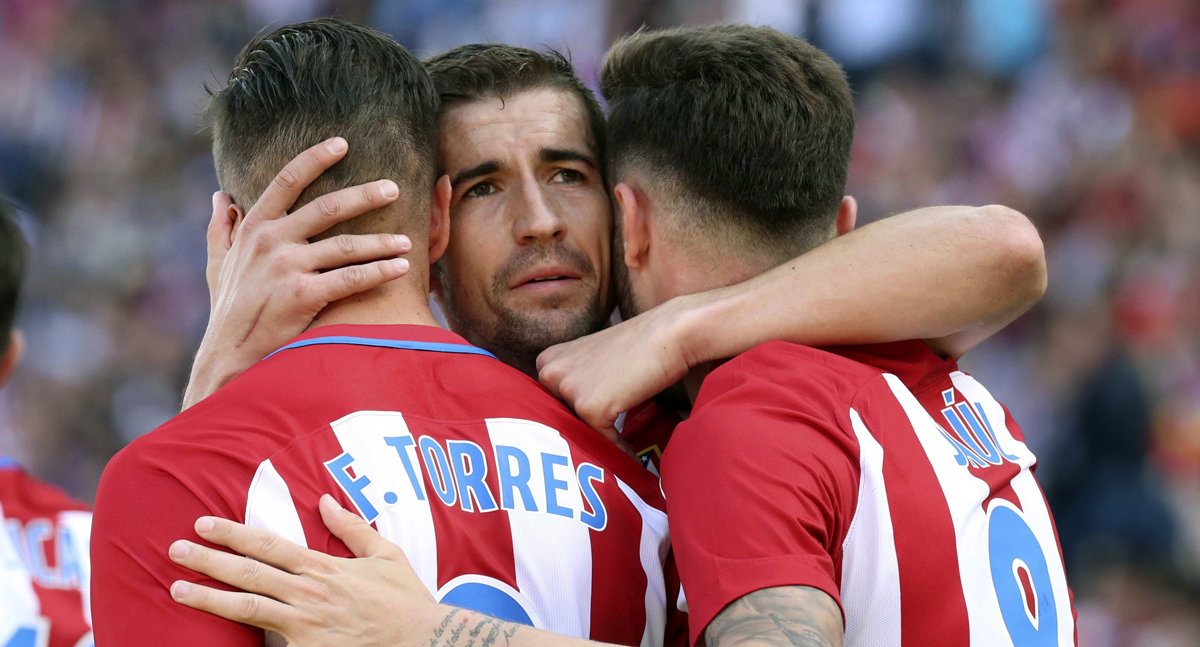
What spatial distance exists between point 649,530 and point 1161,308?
5.49 metres

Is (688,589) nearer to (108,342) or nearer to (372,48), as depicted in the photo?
(372,48)

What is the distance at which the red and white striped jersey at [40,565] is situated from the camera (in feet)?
9.94

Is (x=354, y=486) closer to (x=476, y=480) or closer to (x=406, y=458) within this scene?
(x=406, y=458)

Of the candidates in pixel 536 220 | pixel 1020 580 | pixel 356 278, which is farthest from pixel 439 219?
pixel 1020 580

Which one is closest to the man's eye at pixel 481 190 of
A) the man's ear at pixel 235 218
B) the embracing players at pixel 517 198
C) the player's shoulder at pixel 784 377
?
the embracing players at pixel 517 198

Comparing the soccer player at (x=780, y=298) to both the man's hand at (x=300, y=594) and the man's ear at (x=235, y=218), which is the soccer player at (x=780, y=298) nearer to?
the man's ear at (x=235, y=218)

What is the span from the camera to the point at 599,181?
328 centimetres

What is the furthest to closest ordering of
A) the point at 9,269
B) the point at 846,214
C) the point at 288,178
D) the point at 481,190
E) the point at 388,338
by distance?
the point at 9,269 → the point at 481,190 → the point at 846,214 → the point at 288,178 → the point at 388,338

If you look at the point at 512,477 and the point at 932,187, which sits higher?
the point at 512,477

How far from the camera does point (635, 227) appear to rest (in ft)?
8.91

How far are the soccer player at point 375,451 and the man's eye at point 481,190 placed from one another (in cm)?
60

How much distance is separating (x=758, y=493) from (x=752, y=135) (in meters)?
0.98

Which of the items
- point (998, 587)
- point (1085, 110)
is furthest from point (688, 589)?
point (1085, 110)

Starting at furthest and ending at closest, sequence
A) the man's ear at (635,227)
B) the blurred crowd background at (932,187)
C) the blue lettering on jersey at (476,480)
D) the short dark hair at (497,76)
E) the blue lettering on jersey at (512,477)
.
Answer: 1. the blurred crowd background at (932,187)
2. the short dark hair at (497,76)
3. the man's ear at (635,227)
4. the blue lettering on jersey at (512,477)
5. the blue lettering on jersey at (476,480)
